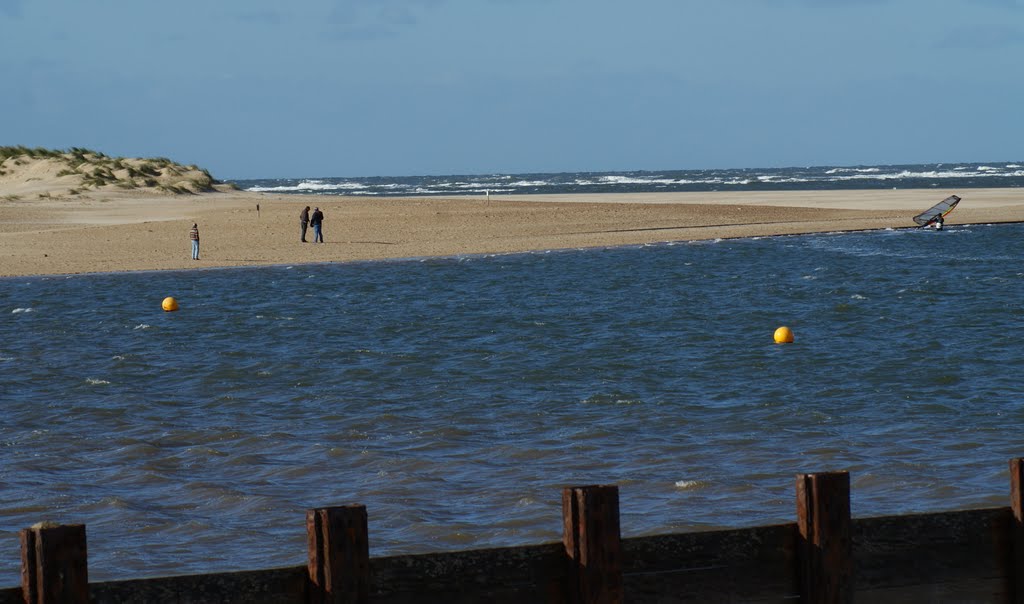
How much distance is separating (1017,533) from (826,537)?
100 cm

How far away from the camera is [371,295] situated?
3091cm

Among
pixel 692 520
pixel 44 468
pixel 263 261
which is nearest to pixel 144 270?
pixel 263 261

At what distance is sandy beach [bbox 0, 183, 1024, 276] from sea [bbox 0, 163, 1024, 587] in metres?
6.02

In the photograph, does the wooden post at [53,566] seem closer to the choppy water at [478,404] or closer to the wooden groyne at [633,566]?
the wooden groyne at [633,566]

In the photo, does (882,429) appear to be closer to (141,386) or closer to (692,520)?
(692,520)

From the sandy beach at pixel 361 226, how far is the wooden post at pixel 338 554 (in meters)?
32.5

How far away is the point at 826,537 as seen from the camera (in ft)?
20.2

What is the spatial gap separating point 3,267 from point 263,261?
271 inches

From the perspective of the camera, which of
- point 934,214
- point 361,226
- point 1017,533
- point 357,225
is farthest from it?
point 357,225

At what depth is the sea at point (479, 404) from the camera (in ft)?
37.5

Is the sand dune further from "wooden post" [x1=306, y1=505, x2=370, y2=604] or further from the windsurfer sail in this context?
"wooden post" [x1=306, y1=505, x2=370, y2=604]

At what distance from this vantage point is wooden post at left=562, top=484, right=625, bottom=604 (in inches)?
235

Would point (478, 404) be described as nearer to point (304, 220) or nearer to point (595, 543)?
point (595, 543)

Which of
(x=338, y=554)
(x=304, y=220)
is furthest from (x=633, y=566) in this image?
(x=304, y=220)
